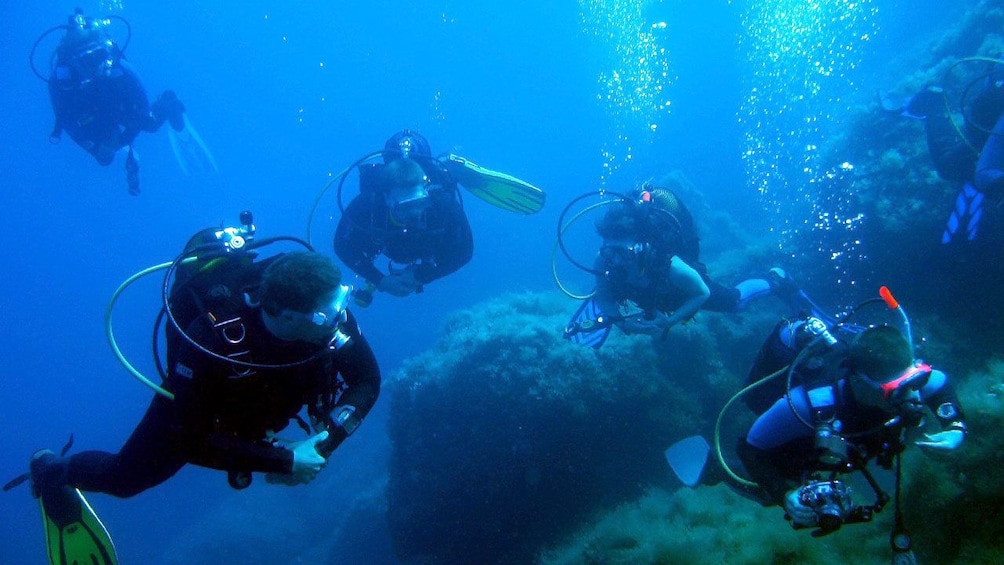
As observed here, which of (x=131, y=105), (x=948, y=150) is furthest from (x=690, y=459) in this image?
(x=131, y=105)

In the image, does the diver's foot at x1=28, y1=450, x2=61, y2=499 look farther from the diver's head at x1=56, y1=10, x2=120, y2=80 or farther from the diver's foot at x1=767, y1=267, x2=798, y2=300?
the diver's foot at x1=767, y1=267, x2=798, y2=300

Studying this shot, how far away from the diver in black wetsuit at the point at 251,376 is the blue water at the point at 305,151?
449 centimetres

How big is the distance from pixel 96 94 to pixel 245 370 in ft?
26.2

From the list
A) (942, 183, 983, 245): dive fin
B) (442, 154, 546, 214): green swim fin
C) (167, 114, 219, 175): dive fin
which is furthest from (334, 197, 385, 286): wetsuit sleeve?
(167, 114, 219, 175): dive fin

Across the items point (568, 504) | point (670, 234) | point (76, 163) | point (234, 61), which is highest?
point (670, 234)

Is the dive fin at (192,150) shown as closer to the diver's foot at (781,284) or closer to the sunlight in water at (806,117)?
the diver's foot at (781,284)

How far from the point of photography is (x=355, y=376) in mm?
3910

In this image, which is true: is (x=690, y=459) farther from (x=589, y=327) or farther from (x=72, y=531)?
(x=72, y=531)

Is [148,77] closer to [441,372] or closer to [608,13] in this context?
[608,13]

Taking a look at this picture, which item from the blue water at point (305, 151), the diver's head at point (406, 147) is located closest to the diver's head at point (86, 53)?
the diver's head at point (406, 147)

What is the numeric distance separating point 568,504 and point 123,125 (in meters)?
9.92

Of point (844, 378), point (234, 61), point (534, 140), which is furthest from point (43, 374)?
point (844, 378)

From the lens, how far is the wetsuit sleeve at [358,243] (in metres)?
6.32

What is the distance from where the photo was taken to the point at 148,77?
97875 mm
